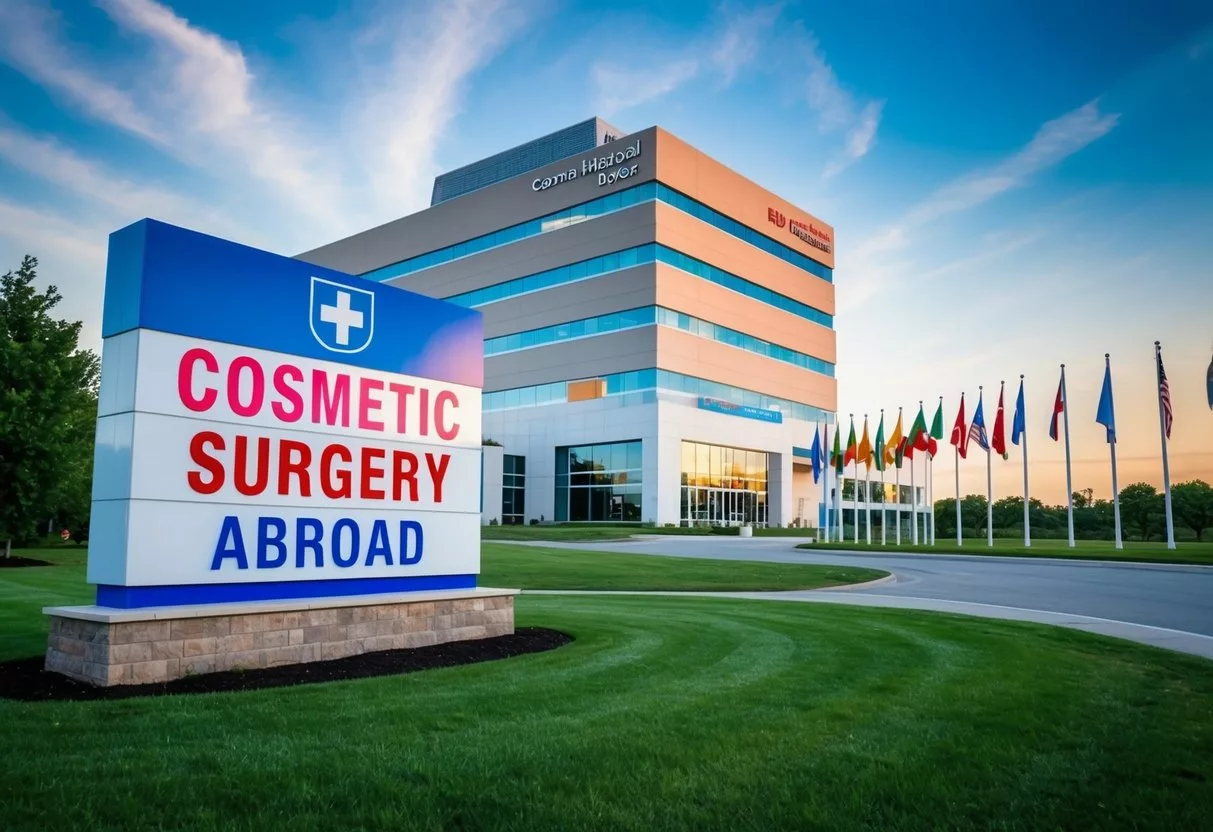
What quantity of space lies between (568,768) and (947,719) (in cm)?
328

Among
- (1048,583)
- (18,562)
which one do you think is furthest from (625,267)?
(18,562)

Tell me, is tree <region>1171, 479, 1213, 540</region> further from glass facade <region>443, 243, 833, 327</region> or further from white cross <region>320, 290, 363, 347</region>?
white cross <region>320, 290, 363, 347</region>

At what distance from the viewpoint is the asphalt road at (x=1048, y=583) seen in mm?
16797

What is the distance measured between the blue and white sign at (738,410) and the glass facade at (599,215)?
12.0 meters

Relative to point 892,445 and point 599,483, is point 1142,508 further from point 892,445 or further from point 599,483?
point 599,483

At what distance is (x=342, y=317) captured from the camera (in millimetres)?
10305

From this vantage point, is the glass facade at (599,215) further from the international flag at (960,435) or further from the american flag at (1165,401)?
the american flag at (1165,401)

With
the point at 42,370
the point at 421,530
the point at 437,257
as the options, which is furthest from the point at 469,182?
the point at 421,530

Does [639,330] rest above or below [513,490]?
above

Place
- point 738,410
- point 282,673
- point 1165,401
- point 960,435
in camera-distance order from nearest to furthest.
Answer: point 282,673, point 1165,401, point 960,435, point 738,410

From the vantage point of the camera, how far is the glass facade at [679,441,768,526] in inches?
2274

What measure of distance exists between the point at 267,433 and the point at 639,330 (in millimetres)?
46738

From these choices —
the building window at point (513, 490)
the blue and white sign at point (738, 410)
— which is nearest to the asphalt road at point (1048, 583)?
the blue and white sign at point (738, 410)

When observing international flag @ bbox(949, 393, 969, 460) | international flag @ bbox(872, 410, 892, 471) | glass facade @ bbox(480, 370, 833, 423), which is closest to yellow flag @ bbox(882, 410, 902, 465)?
international flag @ bbox(872, 410, 892, 471)
